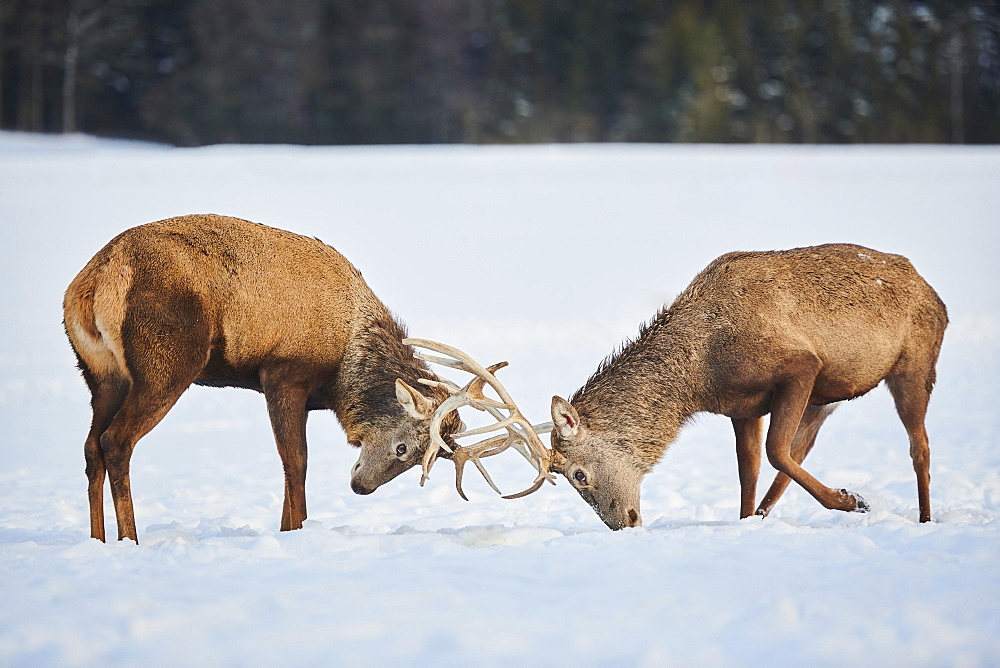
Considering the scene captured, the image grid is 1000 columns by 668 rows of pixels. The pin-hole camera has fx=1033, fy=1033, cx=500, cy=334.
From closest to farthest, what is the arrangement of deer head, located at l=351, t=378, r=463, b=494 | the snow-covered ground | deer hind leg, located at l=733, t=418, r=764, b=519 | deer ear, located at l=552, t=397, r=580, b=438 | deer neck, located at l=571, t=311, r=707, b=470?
the snow-covered ground, deer ear, located at l=552, t=397, r=580, b=438, deer neck, located at l=571, t=311, r=707, b=470, deer head, located at l=351, t=378, r=463, b=494, deer hind leg, located at l=733, t=418, r=764, b=519

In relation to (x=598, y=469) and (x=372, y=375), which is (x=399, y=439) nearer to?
(x=372, y=375)

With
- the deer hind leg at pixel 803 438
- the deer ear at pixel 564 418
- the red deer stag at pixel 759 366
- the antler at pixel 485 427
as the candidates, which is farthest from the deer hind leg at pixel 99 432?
the deer hind leg at pixel 803 438

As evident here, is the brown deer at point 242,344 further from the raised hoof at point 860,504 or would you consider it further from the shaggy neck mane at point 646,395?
the raised hoof at point 860,504

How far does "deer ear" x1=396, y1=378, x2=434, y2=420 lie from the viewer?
6914 mm

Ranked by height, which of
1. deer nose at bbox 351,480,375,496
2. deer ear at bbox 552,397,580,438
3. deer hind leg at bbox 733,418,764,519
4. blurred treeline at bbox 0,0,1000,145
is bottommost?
deer nose at bbox 351,480,375,496

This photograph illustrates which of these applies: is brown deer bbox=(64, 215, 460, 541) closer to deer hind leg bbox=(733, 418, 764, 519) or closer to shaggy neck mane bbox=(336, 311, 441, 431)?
shaggy neck mane bbox=(336, 311, 441, 431)

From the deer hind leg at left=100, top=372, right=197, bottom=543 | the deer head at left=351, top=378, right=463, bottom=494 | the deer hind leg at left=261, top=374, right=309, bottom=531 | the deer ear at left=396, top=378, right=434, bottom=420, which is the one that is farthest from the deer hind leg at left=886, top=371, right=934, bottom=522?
the deer hind leg at left=100, top=372, right=197, bottom=543

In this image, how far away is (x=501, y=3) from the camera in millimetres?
44312

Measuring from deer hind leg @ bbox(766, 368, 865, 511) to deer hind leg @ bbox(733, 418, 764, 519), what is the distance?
28.7 inches

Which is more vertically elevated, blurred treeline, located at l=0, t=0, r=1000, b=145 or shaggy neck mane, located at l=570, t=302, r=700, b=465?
blurred treeline, located at l=0, t=0, r=1000, b=145

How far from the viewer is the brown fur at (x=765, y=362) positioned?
22.1 feet

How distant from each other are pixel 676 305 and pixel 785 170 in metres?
18.6

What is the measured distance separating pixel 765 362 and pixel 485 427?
6.17 feet

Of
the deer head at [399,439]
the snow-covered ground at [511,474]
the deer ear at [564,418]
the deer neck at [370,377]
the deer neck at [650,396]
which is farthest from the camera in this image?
the deer neck at [370,377]
